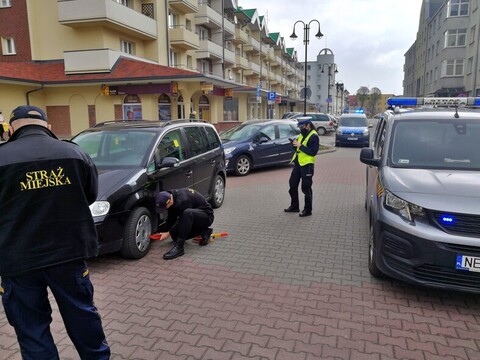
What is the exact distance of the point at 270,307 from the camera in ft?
12.4

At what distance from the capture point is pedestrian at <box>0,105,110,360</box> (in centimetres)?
224

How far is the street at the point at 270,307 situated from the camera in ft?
10.3

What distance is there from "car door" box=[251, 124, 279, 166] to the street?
669cm

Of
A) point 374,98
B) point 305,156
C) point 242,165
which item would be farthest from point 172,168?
point 374,98

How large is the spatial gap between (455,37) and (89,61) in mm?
38885

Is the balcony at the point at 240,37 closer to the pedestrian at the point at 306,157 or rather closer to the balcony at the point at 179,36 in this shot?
the balcony at the point at 179,36

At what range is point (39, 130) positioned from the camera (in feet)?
7.80

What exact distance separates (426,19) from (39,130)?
6641 centimetres

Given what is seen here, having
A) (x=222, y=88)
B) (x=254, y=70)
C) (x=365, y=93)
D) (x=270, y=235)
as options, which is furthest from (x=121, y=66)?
(x=365, y=93)

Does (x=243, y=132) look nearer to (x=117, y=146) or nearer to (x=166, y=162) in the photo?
(x=117, y=146)

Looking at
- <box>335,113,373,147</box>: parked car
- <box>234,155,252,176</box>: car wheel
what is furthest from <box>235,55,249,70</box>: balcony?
<box>234,155,252,176</box>: car wheel

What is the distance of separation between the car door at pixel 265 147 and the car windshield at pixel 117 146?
679 cm

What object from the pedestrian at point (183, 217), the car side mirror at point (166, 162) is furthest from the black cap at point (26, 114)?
the car side mirror at point (166, 162)

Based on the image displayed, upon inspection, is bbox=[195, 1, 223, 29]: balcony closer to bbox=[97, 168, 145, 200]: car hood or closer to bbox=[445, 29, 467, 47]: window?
bbox=[445, 29, 467, 47]: window
